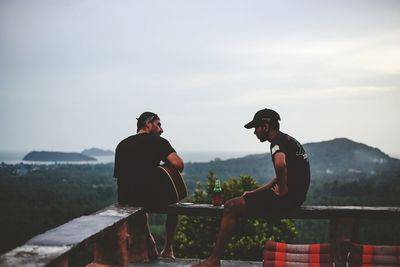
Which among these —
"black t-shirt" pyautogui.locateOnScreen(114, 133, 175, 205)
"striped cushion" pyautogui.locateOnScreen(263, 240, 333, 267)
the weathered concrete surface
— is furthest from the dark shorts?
the weathered concrete surface

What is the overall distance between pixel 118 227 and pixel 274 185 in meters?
1.65

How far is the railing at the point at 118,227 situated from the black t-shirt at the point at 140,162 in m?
0.21

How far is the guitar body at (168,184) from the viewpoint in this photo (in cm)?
502

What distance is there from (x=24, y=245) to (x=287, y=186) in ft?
8.35

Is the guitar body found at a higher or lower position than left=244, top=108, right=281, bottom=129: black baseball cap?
lower

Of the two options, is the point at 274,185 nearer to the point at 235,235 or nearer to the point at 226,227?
the point at 226,227

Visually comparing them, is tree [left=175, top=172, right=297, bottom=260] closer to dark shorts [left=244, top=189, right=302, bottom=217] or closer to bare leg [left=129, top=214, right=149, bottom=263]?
bare leg [left=129, top=214, right=149, bottom=263]

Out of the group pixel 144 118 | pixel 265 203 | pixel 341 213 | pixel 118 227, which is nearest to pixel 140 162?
pixel 144 118

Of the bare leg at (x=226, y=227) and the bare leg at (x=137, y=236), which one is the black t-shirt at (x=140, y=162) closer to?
the bare leg at (x=137, y=236)

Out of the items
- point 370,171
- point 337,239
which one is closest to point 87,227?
point 337,239

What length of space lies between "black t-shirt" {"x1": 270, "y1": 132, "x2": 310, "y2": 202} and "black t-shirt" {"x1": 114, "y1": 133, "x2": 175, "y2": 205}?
1.24 metres

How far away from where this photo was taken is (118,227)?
14.0 feet

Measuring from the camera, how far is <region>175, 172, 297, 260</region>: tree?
68.5 ft

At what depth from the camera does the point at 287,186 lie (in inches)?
178
